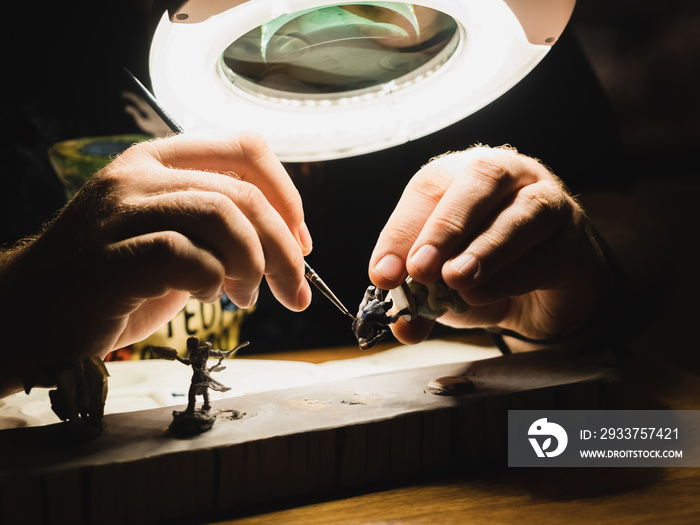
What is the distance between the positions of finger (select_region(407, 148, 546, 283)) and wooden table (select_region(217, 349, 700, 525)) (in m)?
0.28

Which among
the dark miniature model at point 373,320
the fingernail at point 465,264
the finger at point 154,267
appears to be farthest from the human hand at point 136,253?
the fingernail at point 465,264

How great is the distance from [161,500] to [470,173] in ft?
1.97

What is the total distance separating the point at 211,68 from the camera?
31.9 inches

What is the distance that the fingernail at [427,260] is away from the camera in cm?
73

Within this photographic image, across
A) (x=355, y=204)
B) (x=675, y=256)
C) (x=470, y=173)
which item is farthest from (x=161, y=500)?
(x=675, y=256)

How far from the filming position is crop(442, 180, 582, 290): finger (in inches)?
29.0

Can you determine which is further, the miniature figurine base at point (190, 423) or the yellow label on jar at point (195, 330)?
the yellow label on jar at point (195, 330)

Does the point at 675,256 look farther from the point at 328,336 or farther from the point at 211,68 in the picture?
the point at 211,68

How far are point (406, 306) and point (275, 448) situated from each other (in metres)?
0.28

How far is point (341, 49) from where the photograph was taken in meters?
0.90

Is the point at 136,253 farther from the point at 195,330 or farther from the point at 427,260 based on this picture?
the point at 195,330

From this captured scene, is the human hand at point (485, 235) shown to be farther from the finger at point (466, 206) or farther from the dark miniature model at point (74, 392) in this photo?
the dark miniature model at point (74, 392)

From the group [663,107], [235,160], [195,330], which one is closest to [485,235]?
[235,160]

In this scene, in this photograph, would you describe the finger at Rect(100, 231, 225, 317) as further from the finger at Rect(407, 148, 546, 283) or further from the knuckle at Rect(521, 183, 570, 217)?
the knuckle at Rect(521, 183, 570, 217)
